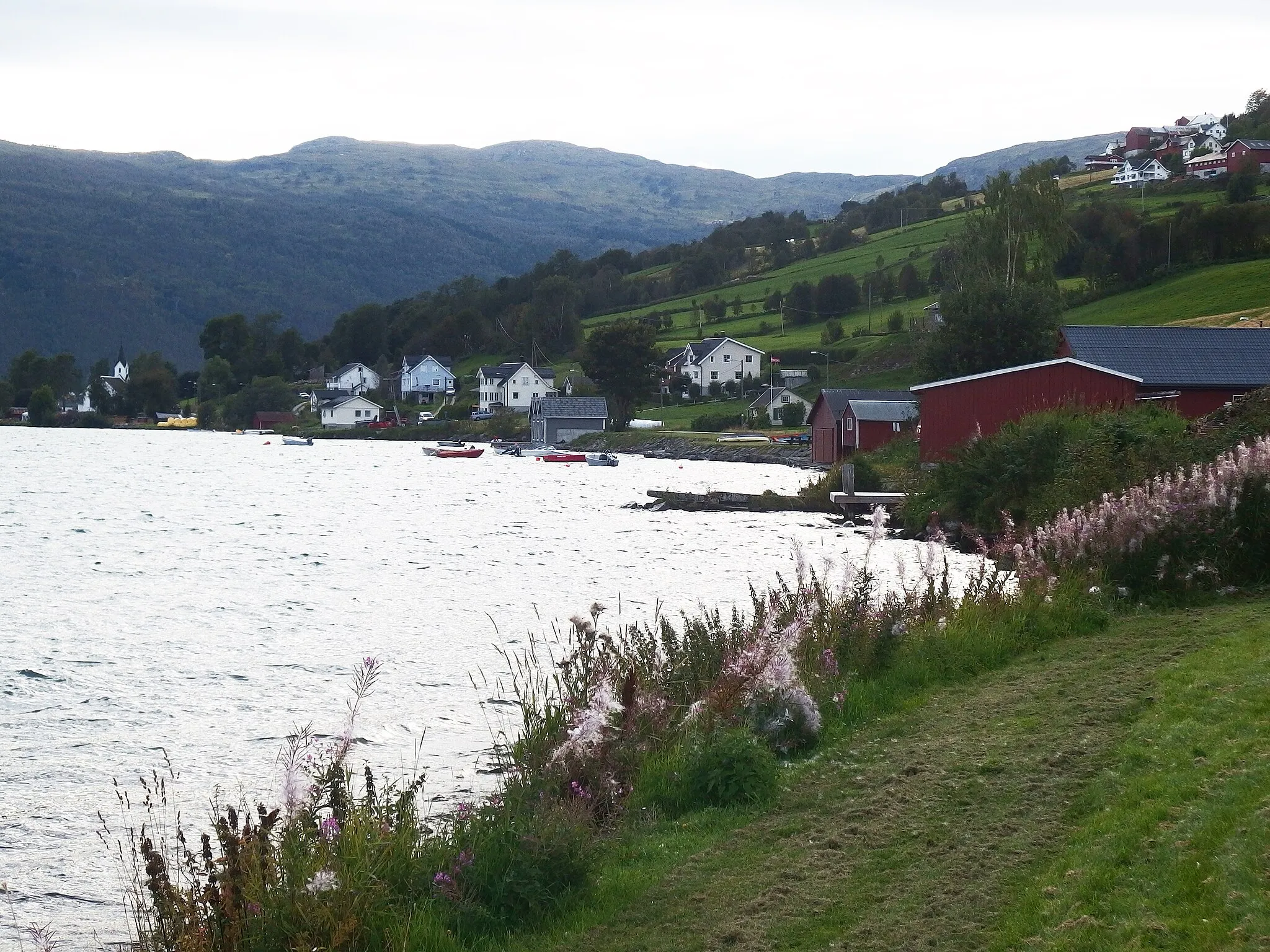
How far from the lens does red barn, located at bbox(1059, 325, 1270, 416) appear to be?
137ft

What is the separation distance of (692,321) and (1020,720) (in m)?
Result: 136

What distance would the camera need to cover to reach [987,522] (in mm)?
33000

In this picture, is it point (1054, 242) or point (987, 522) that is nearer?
point (987, 522)

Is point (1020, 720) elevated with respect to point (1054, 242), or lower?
lower

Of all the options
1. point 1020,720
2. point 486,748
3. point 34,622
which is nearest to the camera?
point 1020,720

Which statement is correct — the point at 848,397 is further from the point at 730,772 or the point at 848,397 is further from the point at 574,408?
the point at 730,772

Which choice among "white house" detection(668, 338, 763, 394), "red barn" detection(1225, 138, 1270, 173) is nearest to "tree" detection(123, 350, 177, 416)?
"white house" detection(668, 338, 763, 394)

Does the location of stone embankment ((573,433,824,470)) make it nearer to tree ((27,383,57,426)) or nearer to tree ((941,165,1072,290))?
tree ((941,165,1072,290))

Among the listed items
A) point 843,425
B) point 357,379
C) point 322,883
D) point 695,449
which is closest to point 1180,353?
point 843,425

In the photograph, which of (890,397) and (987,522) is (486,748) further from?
(890,397)

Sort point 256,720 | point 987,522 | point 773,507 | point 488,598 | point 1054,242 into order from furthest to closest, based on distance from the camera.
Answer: point 1054,242, point 773,507, point 987,522, point 488,598, point 256,720

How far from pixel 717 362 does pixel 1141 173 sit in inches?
2297

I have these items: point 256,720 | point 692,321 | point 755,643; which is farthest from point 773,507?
point 692,321

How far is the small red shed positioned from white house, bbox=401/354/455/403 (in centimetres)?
11400
